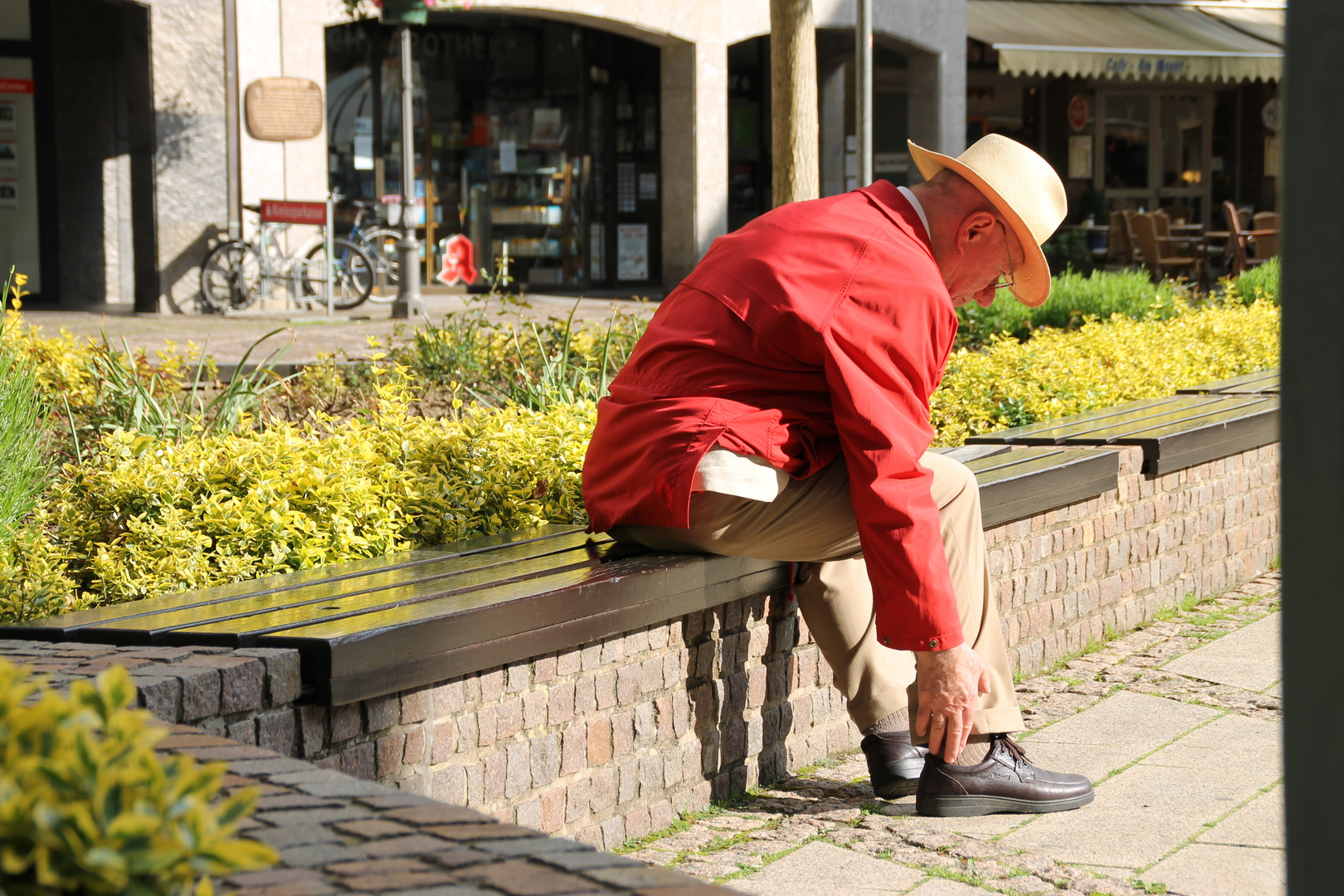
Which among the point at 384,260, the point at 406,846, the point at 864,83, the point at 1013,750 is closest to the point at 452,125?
the point at 384,260

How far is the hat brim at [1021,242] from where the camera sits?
3281mm

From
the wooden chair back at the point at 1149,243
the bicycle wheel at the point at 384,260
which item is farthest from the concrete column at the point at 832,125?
the bicycle wheel at the point at 384,260

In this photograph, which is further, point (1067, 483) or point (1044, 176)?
point (1067, 483)

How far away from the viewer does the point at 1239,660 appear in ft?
15.2

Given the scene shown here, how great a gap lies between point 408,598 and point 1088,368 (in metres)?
4.17

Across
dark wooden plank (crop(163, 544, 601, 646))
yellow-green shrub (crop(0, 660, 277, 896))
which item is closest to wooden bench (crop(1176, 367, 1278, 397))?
dark wooden plank (crop(163, 544, 601, 646))

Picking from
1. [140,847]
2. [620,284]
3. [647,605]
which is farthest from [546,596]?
[620,284]

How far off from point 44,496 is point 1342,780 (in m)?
3.67

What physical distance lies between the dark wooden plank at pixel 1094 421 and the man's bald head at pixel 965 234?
70.4 inches

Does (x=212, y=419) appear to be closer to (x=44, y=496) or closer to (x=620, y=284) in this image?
(x=44, y=496)

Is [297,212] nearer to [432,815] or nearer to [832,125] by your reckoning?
[832,125]

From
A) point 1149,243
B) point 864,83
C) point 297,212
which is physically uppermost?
point 864,83

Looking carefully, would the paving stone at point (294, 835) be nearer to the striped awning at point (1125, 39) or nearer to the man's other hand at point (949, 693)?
the man's other hand at point (949, 693)

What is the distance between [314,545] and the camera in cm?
349
